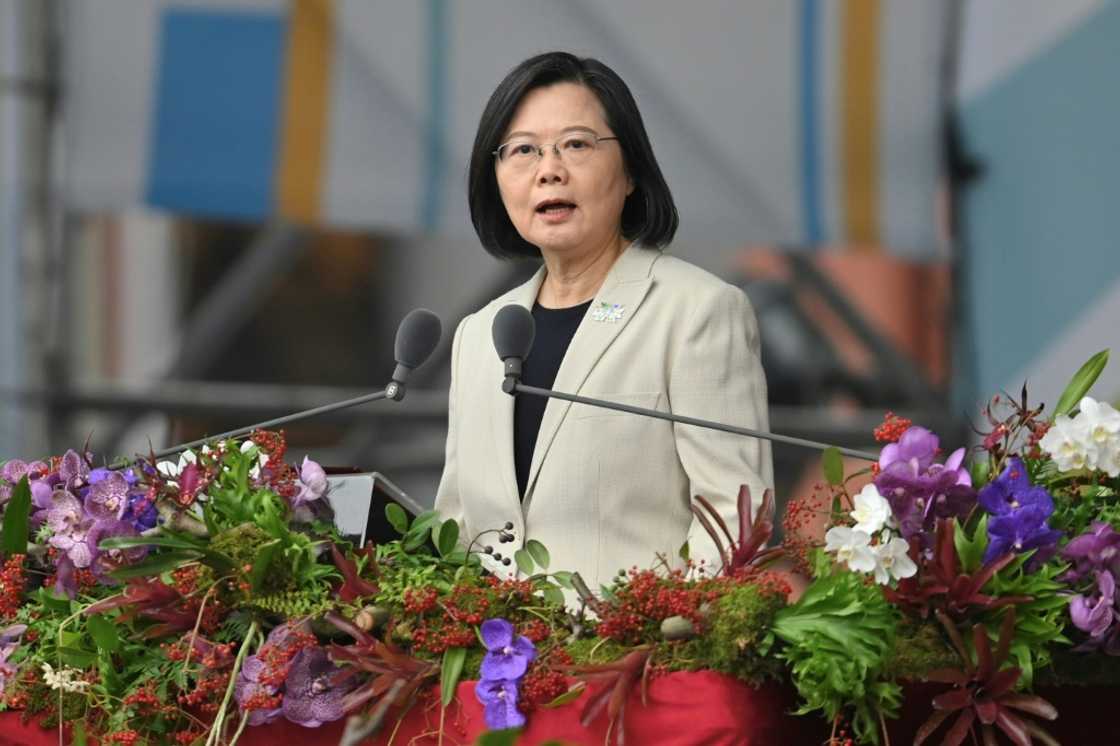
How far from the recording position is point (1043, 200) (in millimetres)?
5426

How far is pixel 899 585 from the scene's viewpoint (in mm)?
2180

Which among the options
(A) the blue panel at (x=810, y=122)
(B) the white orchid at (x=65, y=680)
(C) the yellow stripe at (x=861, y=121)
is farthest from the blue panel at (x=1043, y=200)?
(B) the white orchid at (x=65, y=680)

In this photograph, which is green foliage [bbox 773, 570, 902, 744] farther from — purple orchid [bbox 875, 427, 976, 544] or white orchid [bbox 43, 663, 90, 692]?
white orchid [bbox 43, 663, 90, 692]

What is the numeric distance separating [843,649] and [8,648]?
110 centimetres

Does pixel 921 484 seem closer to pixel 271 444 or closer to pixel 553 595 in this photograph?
pixel 553 595

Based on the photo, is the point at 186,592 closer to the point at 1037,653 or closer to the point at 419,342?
the point at 419,342

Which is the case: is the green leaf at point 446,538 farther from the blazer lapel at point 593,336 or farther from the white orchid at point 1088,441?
the white orchid at point 1088,441

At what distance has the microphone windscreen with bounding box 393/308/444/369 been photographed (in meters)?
2.62

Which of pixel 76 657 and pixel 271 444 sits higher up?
pixel 271 444

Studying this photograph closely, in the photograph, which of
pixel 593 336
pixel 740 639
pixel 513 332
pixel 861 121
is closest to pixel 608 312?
pixel 593 336

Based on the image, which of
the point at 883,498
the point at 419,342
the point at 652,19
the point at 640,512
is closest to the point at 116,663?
the point at 419,342

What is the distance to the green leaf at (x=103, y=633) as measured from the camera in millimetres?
2377

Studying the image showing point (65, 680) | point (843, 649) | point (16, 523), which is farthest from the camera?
point (16, 523)

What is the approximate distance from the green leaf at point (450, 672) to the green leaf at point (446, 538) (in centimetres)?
26
